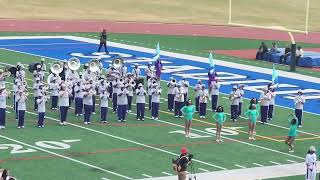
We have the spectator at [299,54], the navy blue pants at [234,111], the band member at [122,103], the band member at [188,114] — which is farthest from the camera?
the spectator at [299,54]

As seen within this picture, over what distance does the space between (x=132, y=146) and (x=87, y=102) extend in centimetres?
349

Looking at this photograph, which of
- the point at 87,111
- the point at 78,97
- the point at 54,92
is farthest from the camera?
the point at 54,92

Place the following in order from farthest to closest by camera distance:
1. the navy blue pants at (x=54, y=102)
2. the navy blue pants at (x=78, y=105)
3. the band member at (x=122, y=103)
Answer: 1. the navy blue pants at (x=54, y=102)
2. the navy blue pants at (x=78, y=105)
3. the band member at (x=122, y=103)

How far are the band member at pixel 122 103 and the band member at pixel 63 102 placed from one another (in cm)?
176

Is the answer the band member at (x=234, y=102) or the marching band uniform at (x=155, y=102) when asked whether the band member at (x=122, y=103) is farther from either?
the band member at (x=234, y=102)

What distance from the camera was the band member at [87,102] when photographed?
2952 cm

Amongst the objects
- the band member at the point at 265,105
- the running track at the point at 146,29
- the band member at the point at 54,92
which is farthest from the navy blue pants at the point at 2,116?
the running track at the point at 146,29

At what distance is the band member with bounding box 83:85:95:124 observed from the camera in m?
29.5

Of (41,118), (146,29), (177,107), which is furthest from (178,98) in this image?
(146,29)

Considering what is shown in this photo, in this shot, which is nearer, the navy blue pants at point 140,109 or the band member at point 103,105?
the band member at point 103,105

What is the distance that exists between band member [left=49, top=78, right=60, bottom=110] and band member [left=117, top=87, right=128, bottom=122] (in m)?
2.17

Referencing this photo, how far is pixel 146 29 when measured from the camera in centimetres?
5984

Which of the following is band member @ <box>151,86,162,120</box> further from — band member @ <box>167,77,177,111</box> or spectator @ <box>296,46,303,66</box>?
spectator @ <box>296,46,303,66</box>

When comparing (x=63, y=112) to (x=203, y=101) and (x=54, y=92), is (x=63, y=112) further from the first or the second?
(x=203, y=101)
